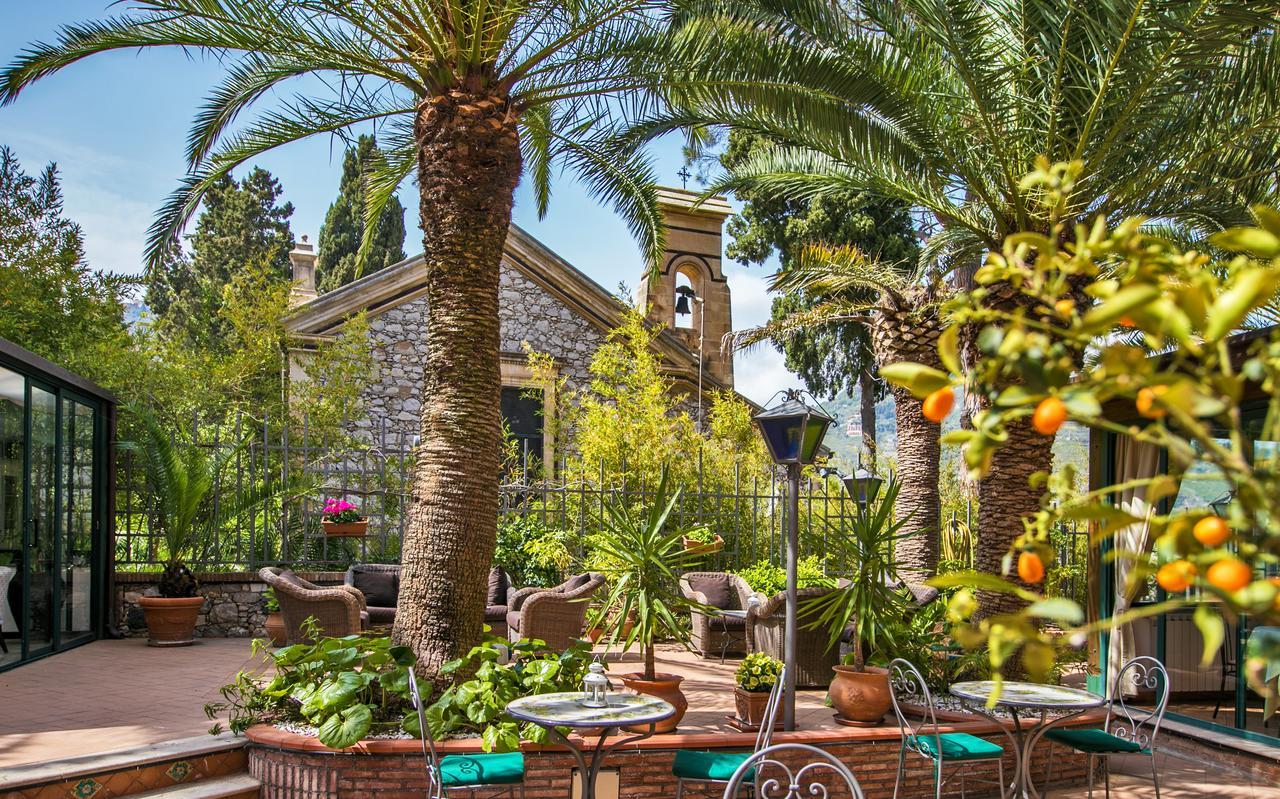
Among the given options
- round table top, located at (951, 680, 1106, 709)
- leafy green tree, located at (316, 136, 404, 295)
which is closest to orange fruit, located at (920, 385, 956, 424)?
round table top, located at (951, 680, 1106, 709)

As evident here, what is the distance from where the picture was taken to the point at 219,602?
10.2m

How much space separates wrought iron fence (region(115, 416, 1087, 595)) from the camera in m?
10.4

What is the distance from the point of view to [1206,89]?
21.9 ft

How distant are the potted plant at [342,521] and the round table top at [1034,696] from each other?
6.49 m

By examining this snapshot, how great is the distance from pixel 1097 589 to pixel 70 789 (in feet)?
24.4

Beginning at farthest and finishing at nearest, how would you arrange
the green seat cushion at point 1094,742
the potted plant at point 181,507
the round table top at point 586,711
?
the potted plant at point 181,507, the green seat cushion at point 1094,742, the round table top at point 586,711

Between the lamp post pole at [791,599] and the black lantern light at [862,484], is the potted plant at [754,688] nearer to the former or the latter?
the lamp post pole at [791,599]

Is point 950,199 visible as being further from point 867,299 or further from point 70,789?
point 867,299

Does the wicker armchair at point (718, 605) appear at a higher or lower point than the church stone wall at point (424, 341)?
lower

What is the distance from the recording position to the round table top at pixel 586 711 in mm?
4371

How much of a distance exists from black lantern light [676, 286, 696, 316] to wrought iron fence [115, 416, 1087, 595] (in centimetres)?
453

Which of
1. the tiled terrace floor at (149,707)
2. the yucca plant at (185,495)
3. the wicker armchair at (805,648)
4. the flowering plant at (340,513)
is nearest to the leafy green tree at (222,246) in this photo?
the yucca plant at (185,495)

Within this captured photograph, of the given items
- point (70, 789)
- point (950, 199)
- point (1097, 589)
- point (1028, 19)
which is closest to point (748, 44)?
point (1028, 19)

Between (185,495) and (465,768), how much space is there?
6.43 m
